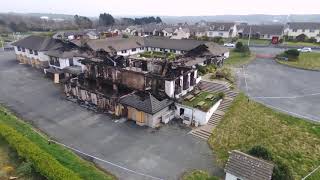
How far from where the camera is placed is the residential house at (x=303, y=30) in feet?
278

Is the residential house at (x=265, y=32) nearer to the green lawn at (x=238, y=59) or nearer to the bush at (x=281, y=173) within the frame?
the green lawn at (x=238, y=59)

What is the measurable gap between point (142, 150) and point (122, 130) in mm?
4571

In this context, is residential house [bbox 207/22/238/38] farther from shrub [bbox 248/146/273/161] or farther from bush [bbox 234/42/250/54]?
shrub [bbox 248/146/273/161]

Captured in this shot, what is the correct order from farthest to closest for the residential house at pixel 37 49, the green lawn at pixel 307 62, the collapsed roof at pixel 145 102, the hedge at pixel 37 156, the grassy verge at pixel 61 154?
the residential house at pixel 37 49 → the green lawn at pixel 307 62 → the collapsed roof at pixel 145 102 → the grassy verge at pixel 61 154 → the hedge at pixel 37 156

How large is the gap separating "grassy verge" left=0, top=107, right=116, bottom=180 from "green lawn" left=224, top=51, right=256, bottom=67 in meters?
38.0

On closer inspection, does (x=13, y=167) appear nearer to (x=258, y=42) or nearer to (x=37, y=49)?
(x=37, y=49)

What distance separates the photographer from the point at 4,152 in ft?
73.2

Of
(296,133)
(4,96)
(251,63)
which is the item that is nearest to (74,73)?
(4,96)

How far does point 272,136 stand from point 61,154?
2100 cm

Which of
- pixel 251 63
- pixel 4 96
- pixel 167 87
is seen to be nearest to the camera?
pixel 167 87

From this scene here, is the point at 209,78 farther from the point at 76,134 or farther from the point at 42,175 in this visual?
the point at 42,175

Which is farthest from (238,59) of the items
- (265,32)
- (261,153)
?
(265,32)

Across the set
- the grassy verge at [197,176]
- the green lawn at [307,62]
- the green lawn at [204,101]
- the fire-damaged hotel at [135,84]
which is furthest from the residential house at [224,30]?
the grassy verge at [197,176]

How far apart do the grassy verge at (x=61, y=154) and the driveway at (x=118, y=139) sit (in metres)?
1.13
